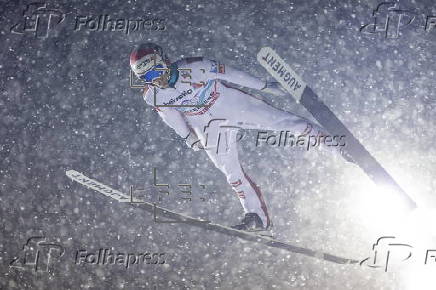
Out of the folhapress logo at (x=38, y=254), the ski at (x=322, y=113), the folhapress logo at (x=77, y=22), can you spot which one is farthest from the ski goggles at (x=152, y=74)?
the folhapress logo at (x=38, y=254)

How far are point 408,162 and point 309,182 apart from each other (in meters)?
0.39

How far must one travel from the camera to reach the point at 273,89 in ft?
5.67

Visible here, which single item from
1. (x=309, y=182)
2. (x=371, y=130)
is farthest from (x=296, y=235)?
(x=371, y=130)

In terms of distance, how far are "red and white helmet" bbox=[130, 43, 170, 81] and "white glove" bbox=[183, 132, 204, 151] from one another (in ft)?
0.90

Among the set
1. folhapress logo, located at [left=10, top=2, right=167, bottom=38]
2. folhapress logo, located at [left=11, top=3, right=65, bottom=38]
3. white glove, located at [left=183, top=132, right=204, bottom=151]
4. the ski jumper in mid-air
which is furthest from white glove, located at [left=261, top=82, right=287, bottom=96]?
folhapress logo, located at [left=11, top=3, right=65, bottom=38]

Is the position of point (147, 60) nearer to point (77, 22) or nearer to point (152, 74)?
point (152, 74)

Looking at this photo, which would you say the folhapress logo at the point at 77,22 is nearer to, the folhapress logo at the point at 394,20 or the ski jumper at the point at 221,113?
the ski jumper at the point at 221,113

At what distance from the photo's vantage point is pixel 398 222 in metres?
1.71

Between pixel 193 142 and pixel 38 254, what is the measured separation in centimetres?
79

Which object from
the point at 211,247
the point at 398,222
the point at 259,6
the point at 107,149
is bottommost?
the point at 211,247

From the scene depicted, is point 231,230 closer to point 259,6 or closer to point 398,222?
point 398,222

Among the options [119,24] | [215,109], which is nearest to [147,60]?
[119,24]

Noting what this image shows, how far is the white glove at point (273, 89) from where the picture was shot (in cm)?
172

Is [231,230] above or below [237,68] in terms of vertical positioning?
below
